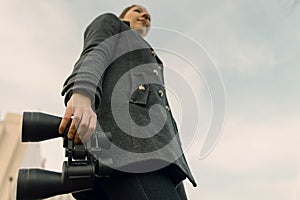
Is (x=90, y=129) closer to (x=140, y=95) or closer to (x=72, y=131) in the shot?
(x=72, y=131)

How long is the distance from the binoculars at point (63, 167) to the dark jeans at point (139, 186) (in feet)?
0.17

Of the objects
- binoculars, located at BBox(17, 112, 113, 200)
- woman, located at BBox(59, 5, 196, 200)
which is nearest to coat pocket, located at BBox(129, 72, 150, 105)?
woman, located at BBox(59, 5, 196, 200)

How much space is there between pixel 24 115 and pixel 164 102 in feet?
0.99

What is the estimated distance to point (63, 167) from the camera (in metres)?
0.62

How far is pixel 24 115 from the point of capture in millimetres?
637

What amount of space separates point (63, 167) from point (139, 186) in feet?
0.46

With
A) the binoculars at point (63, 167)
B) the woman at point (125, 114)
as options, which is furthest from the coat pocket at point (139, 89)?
the binoculars at point (63, 167)

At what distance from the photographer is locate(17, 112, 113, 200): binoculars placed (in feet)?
1.93

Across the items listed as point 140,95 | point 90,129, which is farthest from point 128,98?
point 90,129

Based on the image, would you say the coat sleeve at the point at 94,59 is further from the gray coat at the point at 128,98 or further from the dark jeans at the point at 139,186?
the dark jeans at the point at 139,186

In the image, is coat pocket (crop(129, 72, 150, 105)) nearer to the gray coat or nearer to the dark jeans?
the gray coat

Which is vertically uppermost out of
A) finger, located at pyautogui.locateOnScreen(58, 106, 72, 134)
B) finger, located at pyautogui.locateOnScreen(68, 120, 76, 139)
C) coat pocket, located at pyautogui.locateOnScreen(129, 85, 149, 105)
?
coat pocket, located at pyautogui.locateOnScreen(129, 85, 149, 105)

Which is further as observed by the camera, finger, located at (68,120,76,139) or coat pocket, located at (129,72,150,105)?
coat pocket, located at (129,72,150,105)

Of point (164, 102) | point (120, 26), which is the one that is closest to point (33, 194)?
point (164, 102)
